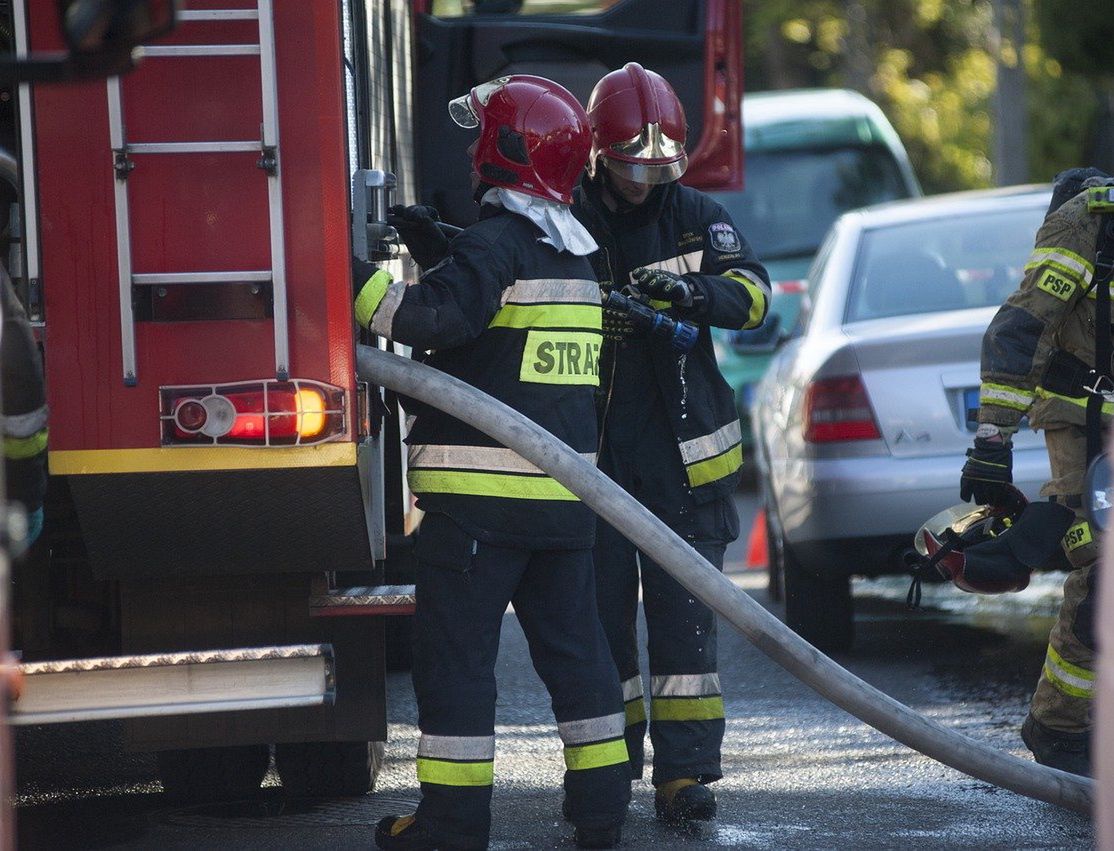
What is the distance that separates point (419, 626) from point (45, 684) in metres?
0.92

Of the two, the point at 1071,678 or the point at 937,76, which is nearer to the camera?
the point at 1071,678

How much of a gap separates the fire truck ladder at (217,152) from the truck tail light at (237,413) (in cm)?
5

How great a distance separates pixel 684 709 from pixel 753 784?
0.55 metres

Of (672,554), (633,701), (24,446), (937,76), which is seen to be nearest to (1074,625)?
(633,701)

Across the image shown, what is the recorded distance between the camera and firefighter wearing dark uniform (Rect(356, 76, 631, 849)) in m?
4.43

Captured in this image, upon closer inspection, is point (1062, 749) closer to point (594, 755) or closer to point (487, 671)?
point (594, 755)

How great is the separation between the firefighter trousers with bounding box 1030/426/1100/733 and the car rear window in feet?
6.43

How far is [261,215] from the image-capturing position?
4043 mm

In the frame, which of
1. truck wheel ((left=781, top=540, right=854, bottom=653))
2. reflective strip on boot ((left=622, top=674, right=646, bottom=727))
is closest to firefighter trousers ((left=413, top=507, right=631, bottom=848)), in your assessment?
reflective strip on boot ((left=622, top=674, right=646, bottom=727))

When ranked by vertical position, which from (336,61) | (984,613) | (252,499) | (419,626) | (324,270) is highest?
(336,61)

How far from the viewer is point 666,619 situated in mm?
5051

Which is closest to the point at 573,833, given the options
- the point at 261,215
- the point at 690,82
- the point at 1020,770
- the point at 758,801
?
the point at 758,801

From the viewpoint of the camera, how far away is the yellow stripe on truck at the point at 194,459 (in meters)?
4.05

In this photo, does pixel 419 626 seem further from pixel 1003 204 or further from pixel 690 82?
pixel 1003 204
